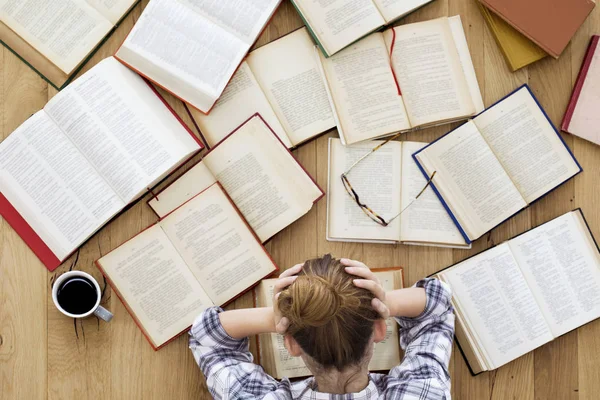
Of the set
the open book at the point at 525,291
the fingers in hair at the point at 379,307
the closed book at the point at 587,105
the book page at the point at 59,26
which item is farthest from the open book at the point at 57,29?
the closed book at the point at 587,105

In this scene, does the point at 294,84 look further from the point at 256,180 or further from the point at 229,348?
the point at 229,348

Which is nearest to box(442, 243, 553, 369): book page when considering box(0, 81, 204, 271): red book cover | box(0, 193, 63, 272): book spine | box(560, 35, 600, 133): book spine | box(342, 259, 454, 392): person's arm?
box(342, 259, 454, 392): person's arm

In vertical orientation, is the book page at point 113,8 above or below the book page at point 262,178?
above

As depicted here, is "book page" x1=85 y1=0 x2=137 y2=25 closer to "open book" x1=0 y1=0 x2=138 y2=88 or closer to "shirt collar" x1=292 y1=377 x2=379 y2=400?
"open book" x1=0 y1=0 x2=138 y2=88

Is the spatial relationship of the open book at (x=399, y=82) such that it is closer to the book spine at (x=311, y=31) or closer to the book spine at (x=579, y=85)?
the book spine at (x=311, y=31)

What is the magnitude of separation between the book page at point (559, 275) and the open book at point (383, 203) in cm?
18

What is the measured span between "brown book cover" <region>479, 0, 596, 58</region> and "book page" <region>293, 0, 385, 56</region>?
29 cm

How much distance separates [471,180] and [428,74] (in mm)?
285

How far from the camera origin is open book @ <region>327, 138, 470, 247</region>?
1.42 meters

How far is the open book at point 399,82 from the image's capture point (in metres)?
1.42

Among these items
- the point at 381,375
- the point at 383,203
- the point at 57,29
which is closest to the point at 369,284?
the point at 381,375

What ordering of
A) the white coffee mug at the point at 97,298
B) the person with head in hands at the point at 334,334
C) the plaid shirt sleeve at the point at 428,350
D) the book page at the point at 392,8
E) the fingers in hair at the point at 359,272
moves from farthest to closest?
the book page at the point at 392,8, the white coffee mug at the point at 97,298, the plaid shirt sleeve at the point at 428,350, the fingers in hair at the point at 359,272, the person with head in hands at the point at 334,334

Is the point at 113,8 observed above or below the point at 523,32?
above

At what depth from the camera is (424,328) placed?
131cm
